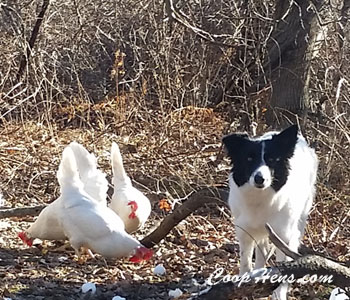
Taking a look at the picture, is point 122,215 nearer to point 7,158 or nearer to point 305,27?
point 7,158

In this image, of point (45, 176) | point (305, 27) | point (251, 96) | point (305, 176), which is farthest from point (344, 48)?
point (45, 176)

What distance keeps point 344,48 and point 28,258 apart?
4206 mm

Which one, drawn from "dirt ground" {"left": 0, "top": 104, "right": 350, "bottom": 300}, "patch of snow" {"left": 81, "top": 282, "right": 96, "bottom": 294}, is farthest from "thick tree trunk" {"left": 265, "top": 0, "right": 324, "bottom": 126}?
"patch of snow" {"left": 81, "top": 282, "right": 96, "bottom": 294}

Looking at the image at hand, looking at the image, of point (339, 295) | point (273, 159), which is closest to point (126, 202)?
point (273, 159)

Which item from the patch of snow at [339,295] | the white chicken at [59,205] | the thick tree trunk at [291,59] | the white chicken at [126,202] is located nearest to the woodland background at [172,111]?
Result: the thick tree trunk at [291,59]

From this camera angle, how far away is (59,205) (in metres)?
5.73

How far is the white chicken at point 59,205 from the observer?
5.75 m

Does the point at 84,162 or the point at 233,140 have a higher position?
the point at 233,140

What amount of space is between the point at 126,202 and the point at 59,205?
676 millimetres

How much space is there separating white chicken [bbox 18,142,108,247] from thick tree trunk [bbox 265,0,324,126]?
2.52m

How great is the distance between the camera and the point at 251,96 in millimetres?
8555

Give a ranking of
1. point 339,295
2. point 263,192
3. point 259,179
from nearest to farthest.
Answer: point 339,295 < point 259,179 < point 263,192

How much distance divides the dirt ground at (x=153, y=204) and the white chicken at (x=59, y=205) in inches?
4.5

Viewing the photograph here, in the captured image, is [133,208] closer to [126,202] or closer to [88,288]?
[126,202]
